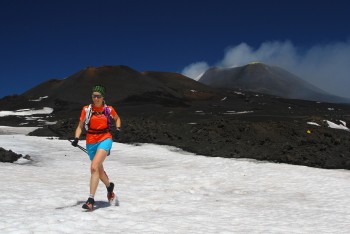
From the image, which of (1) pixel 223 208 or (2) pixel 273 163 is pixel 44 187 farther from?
(2) pixel 273 163

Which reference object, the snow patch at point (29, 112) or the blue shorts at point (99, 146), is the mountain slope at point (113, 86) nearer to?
the snow patch at point (29, 112)

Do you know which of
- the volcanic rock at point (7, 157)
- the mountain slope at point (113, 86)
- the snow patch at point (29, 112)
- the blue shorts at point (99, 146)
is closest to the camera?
the blue shorts at point (99, 146)

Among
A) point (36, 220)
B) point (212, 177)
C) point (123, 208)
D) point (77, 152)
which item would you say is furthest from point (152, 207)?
point (77, 152)

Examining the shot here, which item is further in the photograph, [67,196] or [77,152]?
[77,152]

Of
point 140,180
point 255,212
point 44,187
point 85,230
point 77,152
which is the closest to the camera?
point 85,230

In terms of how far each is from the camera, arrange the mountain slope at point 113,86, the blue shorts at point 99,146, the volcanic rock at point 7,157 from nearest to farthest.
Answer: the blue shorts at point 99,146 → the volcanic rock at point 7,157 → the mountain slope at point 113,86

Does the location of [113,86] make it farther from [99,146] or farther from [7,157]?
[99,146]

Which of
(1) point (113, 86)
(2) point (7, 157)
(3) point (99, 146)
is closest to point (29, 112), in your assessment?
(1) point (113, 86)

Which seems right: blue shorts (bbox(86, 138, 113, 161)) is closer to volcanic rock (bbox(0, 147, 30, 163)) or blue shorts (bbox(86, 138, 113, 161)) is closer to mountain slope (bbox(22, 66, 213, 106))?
volcanic rock (bbox(0, 147, 30, 163))

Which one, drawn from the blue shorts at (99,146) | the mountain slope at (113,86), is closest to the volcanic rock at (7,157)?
the blue shorts at (99,146)

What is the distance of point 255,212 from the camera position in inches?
447

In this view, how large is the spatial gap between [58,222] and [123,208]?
2442mm

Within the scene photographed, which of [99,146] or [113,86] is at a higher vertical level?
[113,86]

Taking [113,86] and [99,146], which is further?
[113,86]
